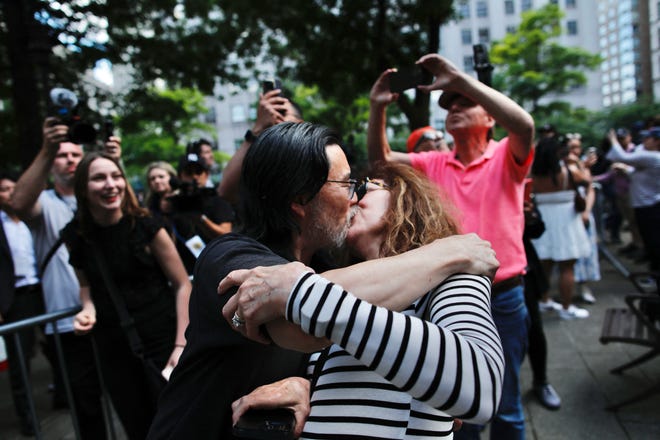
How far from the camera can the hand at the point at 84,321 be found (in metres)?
2.63

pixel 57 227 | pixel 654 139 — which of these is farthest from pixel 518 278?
pixel 654 139

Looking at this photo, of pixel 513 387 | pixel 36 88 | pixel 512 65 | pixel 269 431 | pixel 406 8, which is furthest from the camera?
pixel 512 65

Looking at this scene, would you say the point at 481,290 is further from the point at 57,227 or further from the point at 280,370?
the point at 57,227

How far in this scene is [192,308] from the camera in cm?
135

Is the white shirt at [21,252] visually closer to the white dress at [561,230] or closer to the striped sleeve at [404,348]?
the striped sleeve at [404,348]

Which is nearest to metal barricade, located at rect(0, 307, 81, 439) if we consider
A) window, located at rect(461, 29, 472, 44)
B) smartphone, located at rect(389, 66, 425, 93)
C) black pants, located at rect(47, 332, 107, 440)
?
black pants, located at rect(47, 332, 107, 440)

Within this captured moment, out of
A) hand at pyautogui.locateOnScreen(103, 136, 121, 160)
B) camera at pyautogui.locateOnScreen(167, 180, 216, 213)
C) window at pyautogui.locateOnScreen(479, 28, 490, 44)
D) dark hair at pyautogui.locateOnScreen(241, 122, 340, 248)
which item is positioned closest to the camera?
dark hair at pyautogui.locateOnScreen(241, 122, 340, 248)

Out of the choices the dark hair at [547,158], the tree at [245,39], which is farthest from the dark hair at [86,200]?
the tree at [245,39]

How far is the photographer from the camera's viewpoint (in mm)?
3674

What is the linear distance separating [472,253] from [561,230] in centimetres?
508

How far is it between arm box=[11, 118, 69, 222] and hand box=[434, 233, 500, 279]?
2.61 metres

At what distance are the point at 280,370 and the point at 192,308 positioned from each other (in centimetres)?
28

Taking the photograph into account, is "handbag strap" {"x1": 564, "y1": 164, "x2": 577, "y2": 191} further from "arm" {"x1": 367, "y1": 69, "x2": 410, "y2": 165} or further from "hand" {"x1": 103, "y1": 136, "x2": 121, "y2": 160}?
"hand" {"x1": 103, "y1": 136, "x2": 121, "y2": 160}

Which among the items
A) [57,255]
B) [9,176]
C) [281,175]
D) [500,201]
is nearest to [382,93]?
[500,201]
